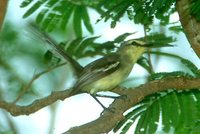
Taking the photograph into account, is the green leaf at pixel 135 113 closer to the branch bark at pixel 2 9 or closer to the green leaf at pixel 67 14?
the branch bark at pixel 2 9

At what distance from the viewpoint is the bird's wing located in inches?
118

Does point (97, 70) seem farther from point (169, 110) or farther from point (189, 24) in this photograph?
point (189, 24)

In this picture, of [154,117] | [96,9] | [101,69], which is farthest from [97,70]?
Result: [96,9]

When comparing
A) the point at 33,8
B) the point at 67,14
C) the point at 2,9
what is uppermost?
the point at 2,9

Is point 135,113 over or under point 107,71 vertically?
under

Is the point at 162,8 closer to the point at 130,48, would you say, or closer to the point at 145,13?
the point at 145,13

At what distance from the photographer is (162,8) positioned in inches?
112

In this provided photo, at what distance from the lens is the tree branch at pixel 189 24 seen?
2639 mm

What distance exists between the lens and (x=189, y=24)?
2.71 meters

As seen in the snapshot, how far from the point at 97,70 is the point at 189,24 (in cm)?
64

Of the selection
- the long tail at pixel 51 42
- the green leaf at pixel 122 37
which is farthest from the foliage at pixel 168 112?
the green leaf at pixel 122 37

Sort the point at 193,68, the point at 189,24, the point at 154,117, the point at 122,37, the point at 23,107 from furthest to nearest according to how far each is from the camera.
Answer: the point at 122,37
the point at 193,68
the point at 154,117
the point at 189,24
the point at 23,107

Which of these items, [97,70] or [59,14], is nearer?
[97,70]

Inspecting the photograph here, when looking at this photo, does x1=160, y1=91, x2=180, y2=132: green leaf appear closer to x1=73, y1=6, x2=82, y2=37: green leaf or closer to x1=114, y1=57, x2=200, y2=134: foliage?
x1=114, y1=57, x2=200, y2=134: foliage
